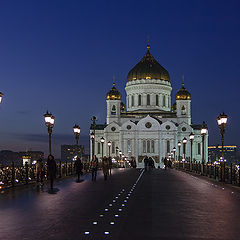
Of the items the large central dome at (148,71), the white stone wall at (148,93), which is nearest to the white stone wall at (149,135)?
the white stone wall at (148,93)

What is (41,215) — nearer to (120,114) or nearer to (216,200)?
(216,200)

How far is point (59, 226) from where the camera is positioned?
9.61m

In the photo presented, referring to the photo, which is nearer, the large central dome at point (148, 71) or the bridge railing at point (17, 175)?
the bridge railing at point (17, 175)

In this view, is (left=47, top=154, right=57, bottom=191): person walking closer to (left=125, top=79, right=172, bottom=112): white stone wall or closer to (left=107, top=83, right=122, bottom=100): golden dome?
(left=125, top=79, right=172, bottom=112): white stone wall

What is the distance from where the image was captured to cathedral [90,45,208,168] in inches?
4026

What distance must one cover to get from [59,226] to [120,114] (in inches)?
3882

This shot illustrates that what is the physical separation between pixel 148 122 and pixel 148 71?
1317cm

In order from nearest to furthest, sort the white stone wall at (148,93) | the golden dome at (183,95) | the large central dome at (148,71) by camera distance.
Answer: the white stone wall at (148,93) → the golden dome at (183,95) → the large central dome at (148,71)

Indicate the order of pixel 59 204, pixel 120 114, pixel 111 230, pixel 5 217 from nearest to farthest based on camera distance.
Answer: pixel 111 230 < pixel 5 217 < pixel 59 204 < pixel 120 114

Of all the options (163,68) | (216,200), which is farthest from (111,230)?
(163,68)

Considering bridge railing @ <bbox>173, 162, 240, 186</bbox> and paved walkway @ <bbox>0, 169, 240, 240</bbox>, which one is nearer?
paved walkway @ <bbox>0, 169, 240, 240</bbox>

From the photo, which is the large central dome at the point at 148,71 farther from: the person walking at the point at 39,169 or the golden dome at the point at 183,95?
the person walking at the point at 39,169

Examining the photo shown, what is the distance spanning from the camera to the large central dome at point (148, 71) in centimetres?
10706

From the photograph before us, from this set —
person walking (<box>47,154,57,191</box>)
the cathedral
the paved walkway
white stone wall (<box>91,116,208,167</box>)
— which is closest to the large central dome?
the cathedral
